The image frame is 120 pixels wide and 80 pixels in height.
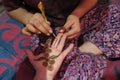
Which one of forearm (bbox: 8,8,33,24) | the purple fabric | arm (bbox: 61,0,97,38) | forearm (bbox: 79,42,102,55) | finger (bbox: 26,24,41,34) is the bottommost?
forearm (bbox: 79,42,102,55)

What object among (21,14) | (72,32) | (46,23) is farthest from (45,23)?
(21,14)

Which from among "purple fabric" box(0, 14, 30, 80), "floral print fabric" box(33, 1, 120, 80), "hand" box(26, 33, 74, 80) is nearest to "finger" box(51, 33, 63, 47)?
"hand" box(26, 33, 74, 80)

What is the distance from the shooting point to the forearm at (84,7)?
3.46ft

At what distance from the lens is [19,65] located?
1103 millimetres

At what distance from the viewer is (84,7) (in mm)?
1086

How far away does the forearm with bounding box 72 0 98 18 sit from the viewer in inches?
41.5

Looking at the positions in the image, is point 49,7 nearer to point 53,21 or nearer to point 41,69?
point 53,21

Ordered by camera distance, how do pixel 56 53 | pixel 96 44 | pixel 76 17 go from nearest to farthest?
pixel 56 53, pixel 76 17, pixel 96 44

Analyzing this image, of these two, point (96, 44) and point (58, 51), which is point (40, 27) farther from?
point (96, 44)

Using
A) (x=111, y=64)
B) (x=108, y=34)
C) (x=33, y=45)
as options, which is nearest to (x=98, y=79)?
(x=111, y=64)

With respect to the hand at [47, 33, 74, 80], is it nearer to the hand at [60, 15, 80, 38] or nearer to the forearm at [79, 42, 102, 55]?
the hand at [60, 15, 80, 38]

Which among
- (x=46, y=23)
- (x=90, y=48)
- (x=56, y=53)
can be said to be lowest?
(x=90, y=48)

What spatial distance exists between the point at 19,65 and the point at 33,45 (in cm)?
11

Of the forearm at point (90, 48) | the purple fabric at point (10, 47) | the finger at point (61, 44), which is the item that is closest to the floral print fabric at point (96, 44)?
the forearm at point (90, 48)
